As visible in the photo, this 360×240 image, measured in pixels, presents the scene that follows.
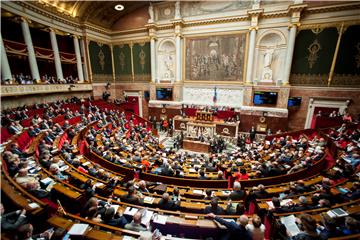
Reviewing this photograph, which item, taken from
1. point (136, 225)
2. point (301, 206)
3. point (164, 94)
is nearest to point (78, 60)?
point (164, 94)

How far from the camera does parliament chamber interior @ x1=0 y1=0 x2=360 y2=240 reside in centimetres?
319

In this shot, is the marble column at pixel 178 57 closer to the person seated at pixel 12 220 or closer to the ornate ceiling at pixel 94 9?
the ornate ceiling at pixel 94 9

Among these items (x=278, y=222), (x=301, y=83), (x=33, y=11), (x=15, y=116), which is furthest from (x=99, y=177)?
(x=301, y=83)

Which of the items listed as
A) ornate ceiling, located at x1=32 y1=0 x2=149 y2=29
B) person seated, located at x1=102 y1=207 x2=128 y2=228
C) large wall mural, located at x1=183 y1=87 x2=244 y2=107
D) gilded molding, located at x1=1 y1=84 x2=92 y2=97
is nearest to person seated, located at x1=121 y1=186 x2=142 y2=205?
person seated, located at x1=102 y1=207 x2=128 y2=228

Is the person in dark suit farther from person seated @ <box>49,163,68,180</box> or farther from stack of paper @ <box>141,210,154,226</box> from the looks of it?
person seated @ <box>49,163,68,180</box>

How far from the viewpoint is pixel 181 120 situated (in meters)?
14.9

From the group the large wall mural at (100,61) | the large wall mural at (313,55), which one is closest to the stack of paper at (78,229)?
the large wall mural at (313,55)

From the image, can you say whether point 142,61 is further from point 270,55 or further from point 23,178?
point 23,178

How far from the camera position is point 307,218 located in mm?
2662

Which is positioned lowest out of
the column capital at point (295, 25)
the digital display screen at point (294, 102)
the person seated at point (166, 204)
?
the person seated at point (166, 204)

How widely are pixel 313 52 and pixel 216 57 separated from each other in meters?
7.03

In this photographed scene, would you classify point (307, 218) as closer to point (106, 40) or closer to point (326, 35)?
point (326, 35)

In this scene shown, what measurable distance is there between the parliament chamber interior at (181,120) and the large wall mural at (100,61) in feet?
0.36

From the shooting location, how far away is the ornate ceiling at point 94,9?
42.6ft
